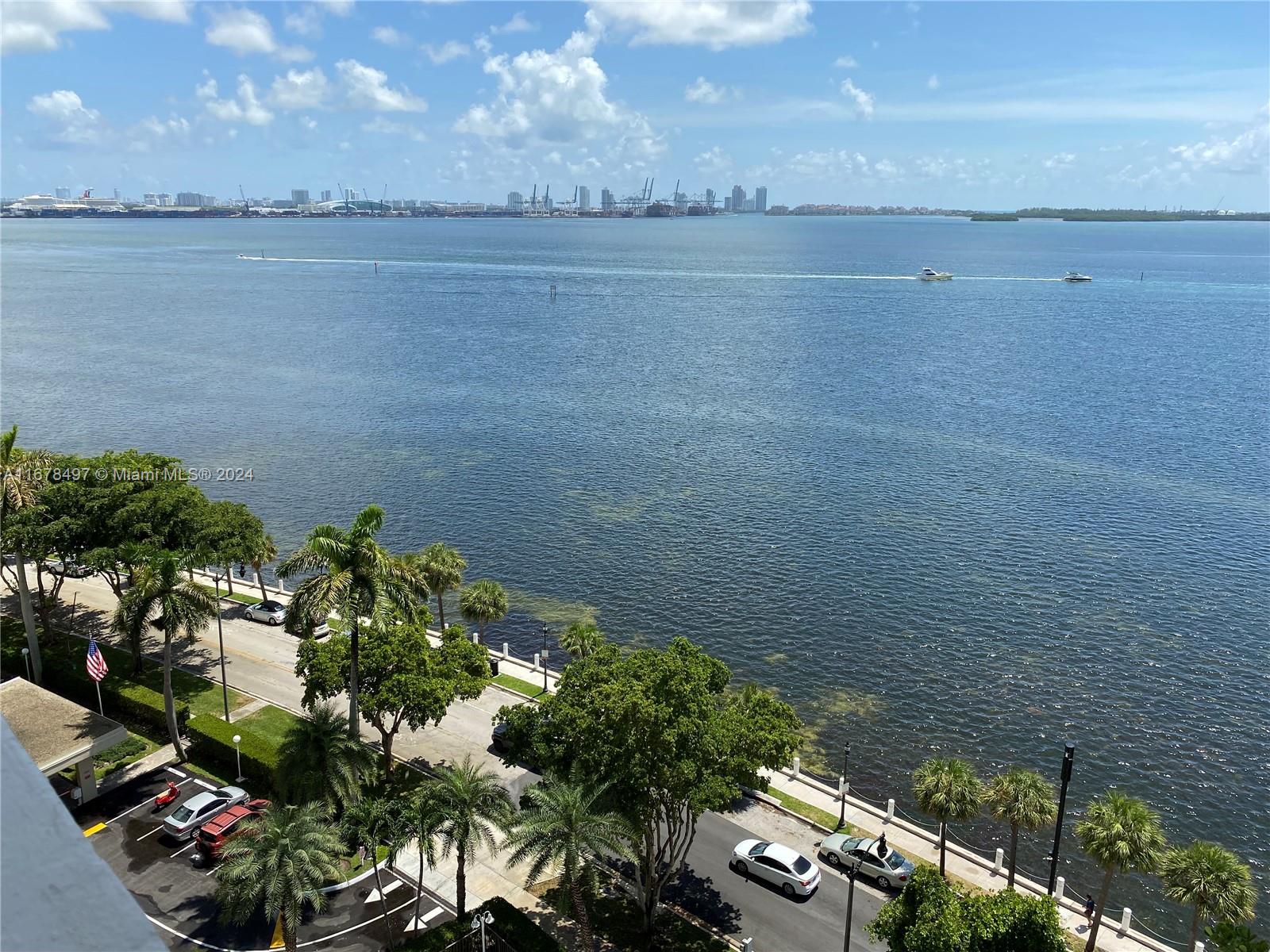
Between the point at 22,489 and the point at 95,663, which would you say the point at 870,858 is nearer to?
the point at 95,663

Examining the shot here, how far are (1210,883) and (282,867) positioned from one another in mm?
28863

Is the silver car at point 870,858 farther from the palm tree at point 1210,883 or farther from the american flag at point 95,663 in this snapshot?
the american flag at point 95,663

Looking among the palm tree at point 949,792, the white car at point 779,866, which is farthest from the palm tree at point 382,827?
the palm tree at point 949,792

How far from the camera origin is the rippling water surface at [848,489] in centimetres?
4916

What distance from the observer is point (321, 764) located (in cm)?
3225

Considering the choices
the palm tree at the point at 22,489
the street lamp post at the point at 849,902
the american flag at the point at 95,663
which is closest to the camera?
the street lamp post at the point at 849,902

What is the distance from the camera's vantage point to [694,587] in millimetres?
61344

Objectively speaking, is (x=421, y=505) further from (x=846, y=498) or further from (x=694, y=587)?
(x=846, y=498)

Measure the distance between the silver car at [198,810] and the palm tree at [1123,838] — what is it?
32514 millimetres

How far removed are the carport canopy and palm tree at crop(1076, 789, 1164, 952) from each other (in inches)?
1490

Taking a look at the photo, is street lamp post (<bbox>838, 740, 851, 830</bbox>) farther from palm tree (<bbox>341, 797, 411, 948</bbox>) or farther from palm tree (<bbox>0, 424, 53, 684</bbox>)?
palm tree (<bbox>0, 424, 53, 684</bbox>)

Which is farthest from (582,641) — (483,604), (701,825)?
(701,825)

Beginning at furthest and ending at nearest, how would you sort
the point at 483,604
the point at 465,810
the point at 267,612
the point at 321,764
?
1. the point at 267,612
2. the point at 483,604
3. the point at 321,764
4. the point at 465,810

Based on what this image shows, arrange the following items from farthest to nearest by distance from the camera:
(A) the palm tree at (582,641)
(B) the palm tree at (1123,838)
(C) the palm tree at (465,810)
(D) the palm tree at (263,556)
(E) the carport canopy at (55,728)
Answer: (D) the palm tree at (263,556)
(A) the palm tree at (582,641)
(E) the carport canopy at (55,728)
(B) the palm tree at (1123,838)
(C) the palm tree at (465,810)
